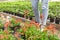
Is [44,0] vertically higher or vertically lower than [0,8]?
higher

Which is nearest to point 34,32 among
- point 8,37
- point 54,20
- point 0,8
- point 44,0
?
point 8,37

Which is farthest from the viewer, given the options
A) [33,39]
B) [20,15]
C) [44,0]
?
[20,15]

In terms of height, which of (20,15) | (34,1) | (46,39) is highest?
(34,1)

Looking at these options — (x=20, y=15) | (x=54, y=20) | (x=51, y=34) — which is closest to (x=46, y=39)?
(x=51, y=34)

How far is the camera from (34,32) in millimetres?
3314

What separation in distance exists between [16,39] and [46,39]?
1.27 ft

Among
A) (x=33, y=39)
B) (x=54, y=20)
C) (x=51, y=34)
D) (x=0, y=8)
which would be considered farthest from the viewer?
(x=0, y=8)

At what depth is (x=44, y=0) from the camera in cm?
436

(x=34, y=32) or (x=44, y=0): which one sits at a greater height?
(x=44, y=0)

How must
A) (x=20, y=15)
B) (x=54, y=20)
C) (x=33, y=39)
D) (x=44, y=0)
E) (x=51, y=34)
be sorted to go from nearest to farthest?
1. (x=33, y=39)
2. (x=51, y=34)
3. (x=44, y=0)
4. (x=54, y=20)
5. (x=20, y=15)

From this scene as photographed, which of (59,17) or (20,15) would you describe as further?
(20,15)

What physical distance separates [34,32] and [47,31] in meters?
0.18

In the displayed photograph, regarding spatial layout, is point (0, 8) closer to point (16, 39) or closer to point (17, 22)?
point (17, 22)

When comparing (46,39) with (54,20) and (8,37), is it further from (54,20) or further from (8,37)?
(54,20)
